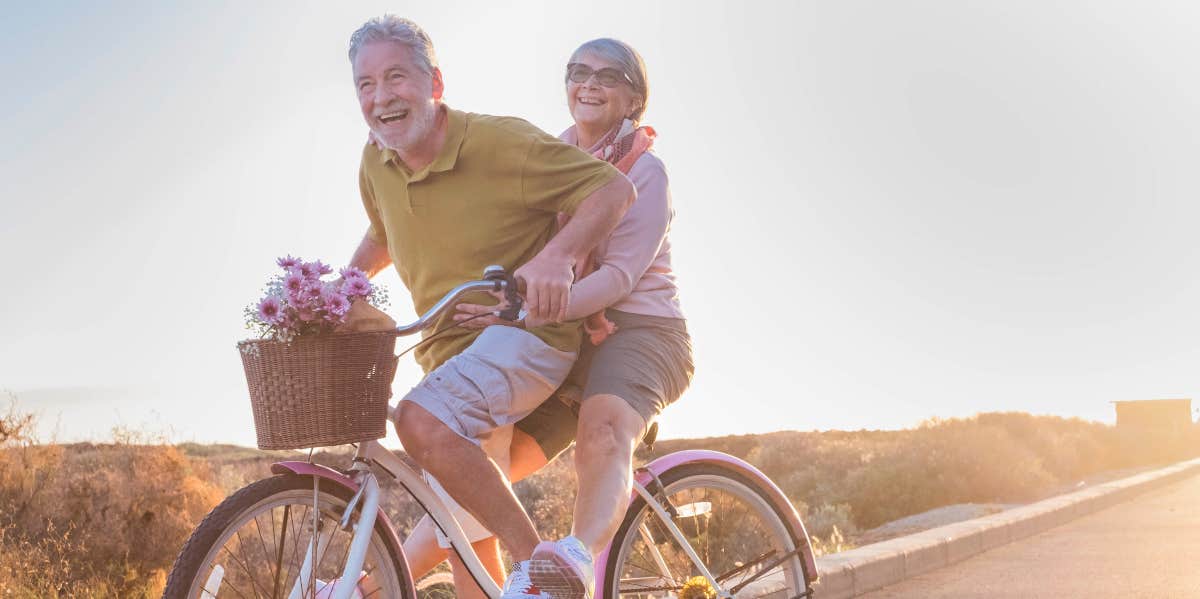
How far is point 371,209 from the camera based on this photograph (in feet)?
14.5

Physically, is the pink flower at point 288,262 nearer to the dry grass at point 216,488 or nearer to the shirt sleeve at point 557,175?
the shirt sleeve at point 557,175

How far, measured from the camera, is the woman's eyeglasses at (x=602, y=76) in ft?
16.1

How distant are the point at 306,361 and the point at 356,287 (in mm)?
250

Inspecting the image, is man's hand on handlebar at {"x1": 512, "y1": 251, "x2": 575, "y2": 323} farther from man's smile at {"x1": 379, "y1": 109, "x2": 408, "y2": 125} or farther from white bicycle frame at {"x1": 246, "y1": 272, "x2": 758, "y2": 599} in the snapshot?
man's smile at {"x1": 379, "y1": 109, "x2": 408, "y2": 125}

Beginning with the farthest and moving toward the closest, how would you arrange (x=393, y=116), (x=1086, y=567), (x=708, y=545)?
(x=1086, y=567)
(x=708, y=545)
(x=393, y=116)

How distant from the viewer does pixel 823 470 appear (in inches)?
988

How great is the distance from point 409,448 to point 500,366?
352 mm

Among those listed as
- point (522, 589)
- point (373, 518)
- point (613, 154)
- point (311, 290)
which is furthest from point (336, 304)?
point (613, 154)

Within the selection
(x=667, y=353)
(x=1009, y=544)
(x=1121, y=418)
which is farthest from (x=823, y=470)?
(x=667, y=353)

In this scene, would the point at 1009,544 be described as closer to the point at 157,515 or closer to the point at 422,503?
the point at 157,515

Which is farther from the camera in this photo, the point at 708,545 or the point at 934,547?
the point at 934,547

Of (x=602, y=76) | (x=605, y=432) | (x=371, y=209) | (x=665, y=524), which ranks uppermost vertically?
(x=602, y=76)

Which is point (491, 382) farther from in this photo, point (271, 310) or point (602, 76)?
point (602, 76)

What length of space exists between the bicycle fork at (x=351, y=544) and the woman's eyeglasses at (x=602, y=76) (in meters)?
1.93
